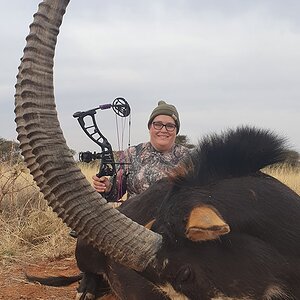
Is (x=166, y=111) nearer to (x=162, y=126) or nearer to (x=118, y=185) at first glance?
(x=162, y=126)

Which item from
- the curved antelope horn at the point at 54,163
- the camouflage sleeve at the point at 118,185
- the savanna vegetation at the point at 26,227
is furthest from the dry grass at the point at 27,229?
the curved antelope horn at the point at 54,163

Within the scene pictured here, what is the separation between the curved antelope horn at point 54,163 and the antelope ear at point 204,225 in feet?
1.02

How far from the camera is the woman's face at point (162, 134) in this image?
6.93 m

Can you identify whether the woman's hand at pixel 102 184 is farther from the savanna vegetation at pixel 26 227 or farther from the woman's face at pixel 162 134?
the savanna vegetation at pixel 26 227

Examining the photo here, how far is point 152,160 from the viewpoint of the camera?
723cm

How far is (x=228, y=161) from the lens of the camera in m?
3.95

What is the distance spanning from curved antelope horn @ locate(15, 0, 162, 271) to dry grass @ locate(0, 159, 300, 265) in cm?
381

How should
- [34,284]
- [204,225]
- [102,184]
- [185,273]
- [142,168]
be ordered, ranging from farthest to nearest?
[142,168] → [102,184] → [34,284] → [185,273] → [204,225]

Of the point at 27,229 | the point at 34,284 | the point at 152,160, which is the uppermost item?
the point at 152,160

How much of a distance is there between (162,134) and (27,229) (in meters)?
3.08

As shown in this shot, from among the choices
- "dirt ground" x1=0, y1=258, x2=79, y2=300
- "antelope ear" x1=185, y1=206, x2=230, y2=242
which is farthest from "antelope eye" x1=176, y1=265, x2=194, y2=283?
"dirt ground" x1=0, y1=258, x2=79, y2=300

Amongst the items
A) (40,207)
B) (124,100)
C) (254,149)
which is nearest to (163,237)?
(254,149)

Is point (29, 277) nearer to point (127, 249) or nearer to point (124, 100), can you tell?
point (124, 100)

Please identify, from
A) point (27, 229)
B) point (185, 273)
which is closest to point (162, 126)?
point (27, 229)
